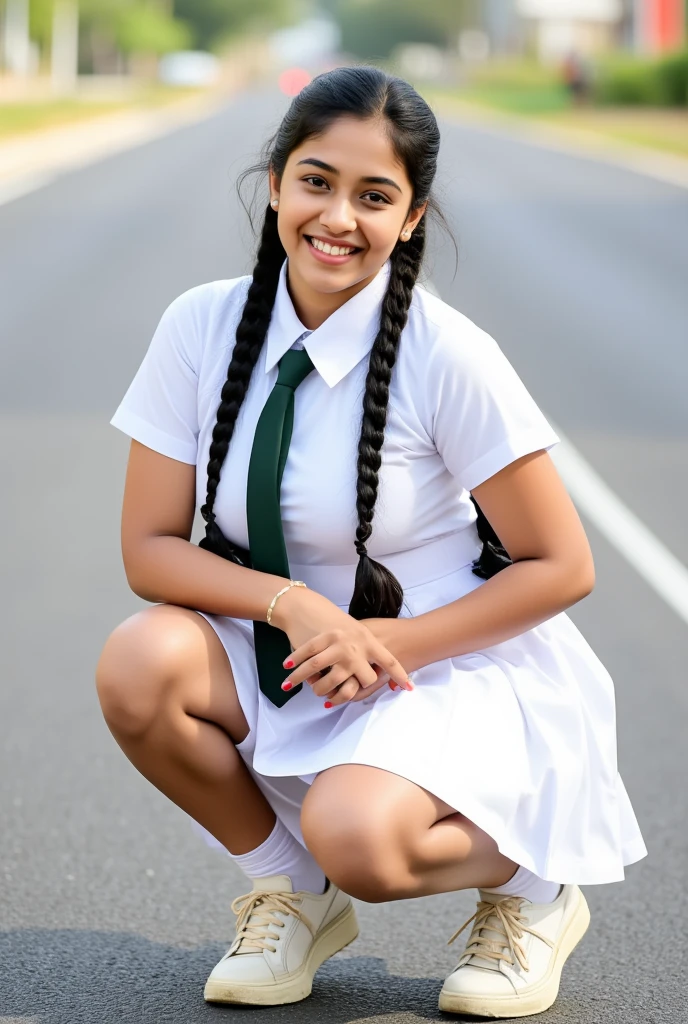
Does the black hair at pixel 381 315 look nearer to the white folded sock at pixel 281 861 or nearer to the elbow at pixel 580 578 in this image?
the elbow at pixel 580 578

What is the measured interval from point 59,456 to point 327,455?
18.1ft

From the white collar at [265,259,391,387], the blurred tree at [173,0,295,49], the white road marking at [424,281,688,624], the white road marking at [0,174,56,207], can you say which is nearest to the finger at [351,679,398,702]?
the white collar at [265,259,391,387]

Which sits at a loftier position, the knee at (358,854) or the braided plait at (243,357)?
the braided plait at (243,357)

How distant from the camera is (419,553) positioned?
10.6ft

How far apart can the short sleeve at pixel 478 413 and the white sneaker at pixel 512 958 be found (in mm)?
841

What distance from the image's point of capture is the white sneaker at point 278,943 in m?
3.11

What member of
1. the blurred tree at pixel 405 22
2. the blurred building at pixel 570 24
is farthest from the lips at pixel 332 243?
the blurred tree at pixel 405 22

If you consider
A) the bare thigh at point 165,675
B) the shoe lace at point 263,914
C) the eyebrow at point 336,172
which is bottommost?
the shoe lace at point 263,914

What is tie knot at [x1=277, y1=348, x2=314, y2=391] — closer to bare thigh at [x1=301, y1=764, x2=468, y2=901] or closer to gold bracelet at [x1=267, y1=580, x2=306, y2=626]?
gold bracelet at [x1=267, y1=580, x2=306, y2=626]

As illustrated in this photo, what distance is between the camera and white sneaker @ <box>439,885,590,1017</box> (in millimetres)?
3051

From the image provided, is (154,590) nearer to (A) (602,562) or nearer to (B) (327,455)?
(B) (327,455)

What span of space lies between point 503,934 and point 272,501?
96cm

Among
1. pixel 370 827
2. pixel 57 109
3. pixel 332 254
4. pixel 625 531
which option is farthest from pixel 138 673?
pixel 57 109

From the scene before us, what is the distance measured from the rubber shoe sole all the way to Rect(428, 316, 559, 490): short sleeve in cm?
98
